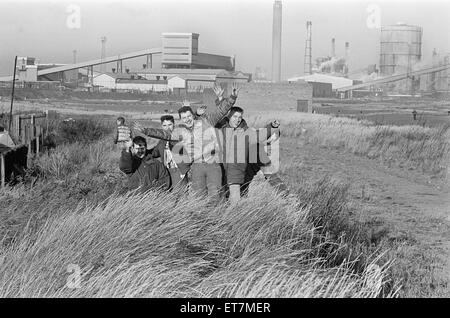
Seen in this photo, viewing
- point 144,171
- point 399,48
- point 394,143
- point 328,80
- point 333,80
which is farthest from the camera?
point 399,48

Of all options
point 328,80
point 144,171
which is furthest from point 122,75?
point 144,171

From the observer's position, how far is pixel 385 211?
12344 millimetres

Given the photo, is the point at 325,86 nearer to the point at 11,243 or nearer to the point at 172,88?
the point at 172,88

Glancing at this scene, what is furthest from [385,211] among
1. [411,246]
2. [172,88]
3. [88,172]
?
[172,88]

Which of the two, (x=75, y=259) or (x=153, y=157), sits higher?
(x=153, y=157)

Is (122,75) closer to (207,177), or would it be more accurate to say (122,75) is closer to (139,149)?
(139,149)

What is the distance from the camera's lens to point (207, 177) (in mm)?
7922

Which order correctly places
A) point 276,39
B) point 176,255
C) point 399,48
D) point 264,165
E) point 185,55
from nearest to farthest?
point 176,255 < point 264,165 < point 276,39 < point 185,55 < point 399,48

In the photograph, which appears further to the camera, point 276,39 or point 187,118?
point 276,39

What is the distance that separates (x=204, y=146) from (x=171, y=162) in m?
0.44

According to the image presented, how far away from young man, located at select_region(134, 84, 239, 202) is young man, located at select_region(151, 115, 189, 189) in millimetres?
113

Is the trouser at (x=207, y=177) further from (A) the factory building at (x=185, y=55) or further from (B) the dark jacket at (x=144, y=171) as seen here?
(A) the factory building at (x=185, y=55)

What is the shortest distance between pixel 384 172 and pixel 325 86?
287 feet
